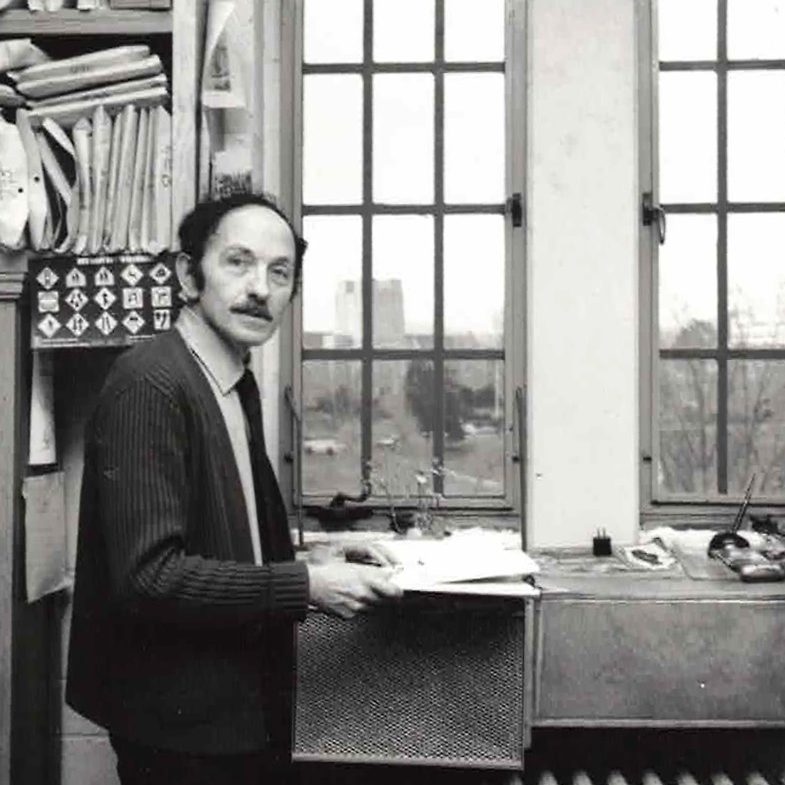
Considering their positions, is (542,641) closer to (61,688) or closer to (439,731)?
(439,731)

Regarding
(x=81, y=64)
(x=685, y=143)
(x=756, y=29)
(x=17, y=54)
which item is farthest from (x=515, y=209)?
(x=17, y=54)

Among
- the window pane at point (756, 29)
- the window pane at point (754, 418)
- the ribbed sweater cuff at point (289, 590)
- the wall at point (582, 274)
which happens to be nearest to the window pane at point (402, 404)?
the wall at point (582, 274)

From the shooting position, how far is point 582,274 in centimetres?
264

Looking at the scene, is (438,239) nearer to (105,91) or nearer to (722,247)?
(722,247)

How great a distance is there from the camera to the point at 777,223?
8.97 ft

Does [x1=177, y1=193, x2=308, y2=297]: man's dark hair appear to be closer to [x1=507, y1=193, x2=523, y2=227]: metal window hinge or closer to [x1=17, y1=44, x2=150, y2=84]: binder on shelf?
[x1=17, y1=44, x2=150, y2=84]: binder on shelf

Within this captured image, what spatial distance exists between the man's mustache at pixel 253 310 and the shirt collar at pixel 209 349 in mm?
48

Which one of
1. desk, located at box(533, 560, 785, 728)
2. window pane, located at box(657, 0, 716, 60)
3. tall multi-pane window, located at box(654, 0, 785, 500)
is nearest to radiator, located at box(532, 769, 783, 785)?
desk, located at box(533, 560, 785, 728)

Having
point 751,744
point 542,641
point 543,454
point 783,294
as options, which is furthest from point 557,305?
point 751,744

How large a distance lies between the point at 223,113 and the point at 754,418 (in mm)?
1392

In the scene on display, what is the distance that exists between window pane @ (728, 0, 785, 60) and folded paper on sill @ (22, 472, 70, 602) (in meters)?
1.82

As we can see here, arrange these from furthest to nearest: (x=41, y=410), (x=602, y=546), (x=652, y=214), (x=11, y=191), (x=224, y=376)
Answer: (x=652, y=214) < (x=602, y=546) < (x=41, y=410) < (x=11, y=191) < (x=224, y=376)

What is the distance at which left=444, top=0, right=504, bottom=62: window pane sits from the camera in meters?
2.77

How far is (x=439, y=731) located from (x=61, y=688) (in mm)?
888
